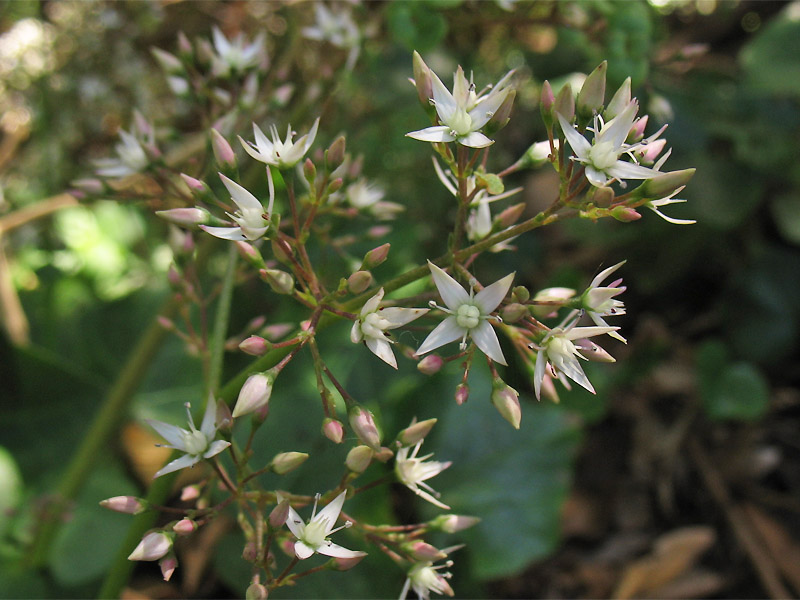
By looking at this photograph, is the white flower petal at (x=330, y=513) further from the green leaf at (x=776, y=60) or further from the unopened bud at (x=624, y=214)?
the green leaf at (x=776, y=60)

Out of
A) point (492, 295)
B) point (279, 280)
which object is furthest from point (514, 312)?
point (279, 280)

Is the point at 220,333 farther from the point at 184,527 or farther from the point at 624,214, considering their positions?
the point at 624,214

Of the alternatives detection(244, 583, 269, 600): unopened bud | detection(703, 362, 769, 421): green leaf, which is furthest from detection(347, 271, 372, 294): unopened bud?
detection(703, 362, 769, 421): green leaf

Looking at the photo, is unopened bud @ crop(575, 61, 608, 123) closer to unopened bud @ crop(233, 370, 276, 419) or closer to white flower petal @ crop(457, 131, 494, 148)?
white flower petal @ crop(457, 131, 494, 148)

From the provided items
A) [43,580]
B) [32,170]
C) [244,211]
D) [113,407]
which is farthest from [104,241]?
[244,211]

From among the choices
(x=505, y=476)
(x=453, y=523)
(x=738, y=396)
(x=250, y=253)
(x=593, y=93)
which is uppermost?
(x=593, y=93)

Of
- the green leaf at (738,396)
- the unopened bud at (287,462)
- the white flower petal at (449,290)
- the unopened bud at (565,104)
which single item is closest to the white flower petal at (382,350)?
the white flower petal at (449,290)
